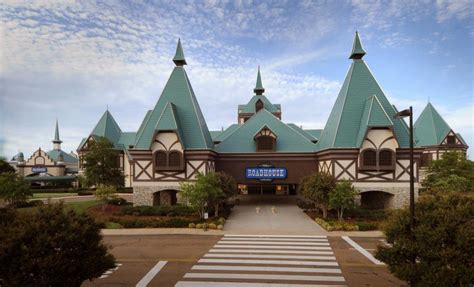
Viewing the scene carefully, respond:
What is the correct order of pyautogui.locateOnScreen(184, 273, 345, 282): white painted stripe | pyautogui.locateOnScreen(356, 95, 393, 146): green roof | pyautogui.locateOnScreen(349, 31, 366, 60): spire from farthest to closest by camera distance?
pyautogui.locateOnScreen(349, 31, 366, 60): spire, pyautogui.locateOnScreen(356, 95, 393, 146): green roof, pyautogui.locateOnScreen(184, 273, 345, 282): white painted stripe

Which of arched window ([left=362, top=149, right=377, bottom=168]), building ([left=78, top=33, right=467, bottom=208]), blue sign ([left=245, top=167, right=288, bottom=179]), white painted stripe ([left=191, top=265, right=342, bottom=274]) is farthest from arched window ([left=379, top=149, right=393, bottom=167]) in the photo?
white painted stripe ([left=191, top=265, right=342, bottom=274])

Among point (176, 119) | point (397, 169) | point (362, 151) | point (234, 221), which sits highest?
point (176, 119)

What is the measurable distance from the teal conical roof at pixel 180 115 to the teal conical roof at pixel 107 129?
2033 centimetres

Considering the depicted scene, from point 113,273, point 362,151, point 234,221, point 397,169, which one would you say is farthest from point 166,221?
point 397,169

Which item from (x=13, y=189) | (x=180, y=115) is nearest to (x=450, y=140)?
(x=180, y=115)

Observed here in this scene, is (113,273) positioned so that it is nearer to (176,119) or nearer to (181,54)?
(176,119)

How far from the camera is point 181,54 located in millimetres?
31297

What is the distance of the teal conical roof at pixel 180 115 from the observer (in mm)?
28297

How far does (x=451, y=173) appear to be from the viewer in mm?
27250

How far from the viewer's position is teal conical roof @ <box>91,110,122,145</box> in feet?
152

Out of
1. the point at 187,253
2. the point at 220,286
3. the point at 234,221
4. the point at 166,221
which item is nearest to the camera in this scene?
the point at 220,286

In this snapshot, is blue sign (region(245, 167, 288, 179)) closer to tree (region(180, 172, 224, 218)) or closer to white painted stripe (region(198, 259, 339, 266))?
→ tree (region(180, 172, 224, 218))

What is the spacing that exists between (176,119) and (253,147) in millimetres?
9207

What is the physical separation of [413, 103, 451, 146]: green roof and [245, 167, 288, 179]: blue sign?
26.2 meters
